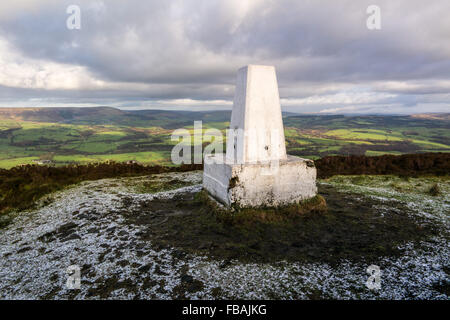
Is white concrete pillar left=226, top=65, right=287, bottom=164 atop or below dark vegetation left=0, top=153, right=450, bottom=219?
atop

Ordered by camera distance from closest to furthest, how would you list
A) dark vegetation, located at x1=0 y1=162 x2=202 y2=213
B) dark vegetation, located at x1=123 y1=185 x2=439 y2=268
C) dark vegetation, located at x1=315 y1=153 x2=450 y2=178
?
dark vegetation, located at x1=123 y1=185 x2=439 y2=268 < dark vegetation, located at x1=0 y1=162 x2=202 y2=213 < dark vegetation, located at x1=315 y1=153 x2=450 y2=178

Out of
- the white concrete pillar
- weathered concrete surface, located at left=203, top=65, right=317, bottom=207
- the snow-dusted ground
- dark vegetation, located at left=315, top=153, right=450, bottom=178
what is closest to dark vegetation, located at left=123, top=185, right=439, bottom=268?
the snow-dusted ground

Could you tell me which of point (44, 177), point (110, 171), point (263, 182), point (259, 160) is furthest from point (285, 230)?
point (44, 177)

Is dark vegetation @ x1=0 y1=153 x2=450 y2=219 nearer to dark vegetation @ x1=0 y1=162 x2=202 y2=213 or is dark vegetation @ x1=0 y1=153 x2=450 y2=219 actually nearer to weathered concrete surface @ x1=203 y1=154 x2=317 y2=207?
dark vegetation @ x1=0 y1=162 x2=202 y2=213

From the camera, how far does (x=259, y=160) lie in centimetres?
1039

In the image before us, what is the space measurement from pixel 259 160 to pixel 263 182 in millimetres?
1044

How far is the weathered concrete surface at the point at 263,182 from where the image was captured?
9.49 m

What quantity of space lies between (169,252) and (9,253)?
4.75 m

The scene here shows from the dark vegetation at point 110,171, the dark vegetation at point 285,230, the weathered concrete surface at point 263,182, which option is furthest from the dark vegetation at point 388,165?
the weathered concrete surface at point 263,182

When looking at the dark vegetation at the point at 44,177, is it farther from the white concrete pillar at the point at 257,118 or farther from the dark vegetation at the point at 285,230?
the white concrete pillar at the point at 257,118

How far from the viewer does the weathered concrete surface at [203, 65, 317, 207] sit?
962cm

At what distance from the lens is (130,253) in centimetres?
693

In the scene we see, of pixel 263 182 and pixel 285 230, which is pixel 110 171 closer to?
pixel 263 182
